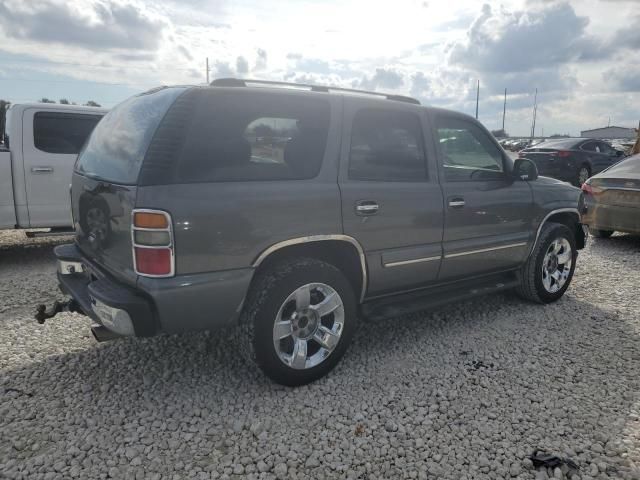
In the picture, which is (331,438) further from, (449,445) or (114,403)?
(114,403)

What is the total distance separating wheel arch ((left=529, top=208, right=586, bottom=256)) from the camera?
467cm

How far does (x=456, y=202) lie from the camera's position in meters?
3.82

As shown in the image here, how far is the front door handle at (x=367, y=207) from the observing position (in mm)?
3252

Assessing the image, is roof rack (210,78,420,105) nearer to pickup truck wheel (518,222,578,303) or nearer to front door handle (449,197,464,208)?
front door handle (449,197,464,208)

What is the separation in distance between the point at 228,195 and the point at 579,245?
13.1 feet

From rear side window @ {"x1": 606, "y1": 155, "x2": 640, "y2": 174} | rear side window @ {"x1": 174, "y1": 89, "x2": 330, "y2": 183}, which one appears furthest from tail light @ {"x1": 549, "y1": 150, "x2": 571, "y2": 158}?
rear side window @ {"x1": 174, "y1": 89, "x2": 330, "y2": 183}

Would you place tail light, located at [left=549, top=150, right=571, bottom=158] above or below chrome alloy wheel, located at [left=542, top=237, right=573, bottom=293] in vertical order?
above

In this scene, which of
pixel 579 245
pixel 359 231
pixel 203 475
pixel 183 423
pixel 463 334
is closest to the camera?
pixel 203 475

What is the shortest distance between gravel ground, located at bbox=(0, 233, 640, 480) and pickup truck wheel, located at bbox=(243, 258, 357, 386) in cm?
18

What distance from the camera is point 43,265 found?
6176 millimetres

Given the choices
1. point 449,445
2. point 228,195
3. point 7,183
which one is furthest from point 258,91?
point 7,183

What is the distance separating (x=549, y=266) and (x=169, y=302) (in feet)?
12.4

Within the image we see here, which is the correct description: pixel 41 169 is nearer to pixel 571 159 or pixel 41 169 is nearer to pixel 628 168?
A: pixel 628 168

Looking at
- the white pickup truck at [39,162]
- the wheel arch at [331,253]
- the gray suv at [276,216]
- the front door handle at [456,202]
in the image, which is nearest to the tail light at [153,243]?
the gray suv at [276,216]
